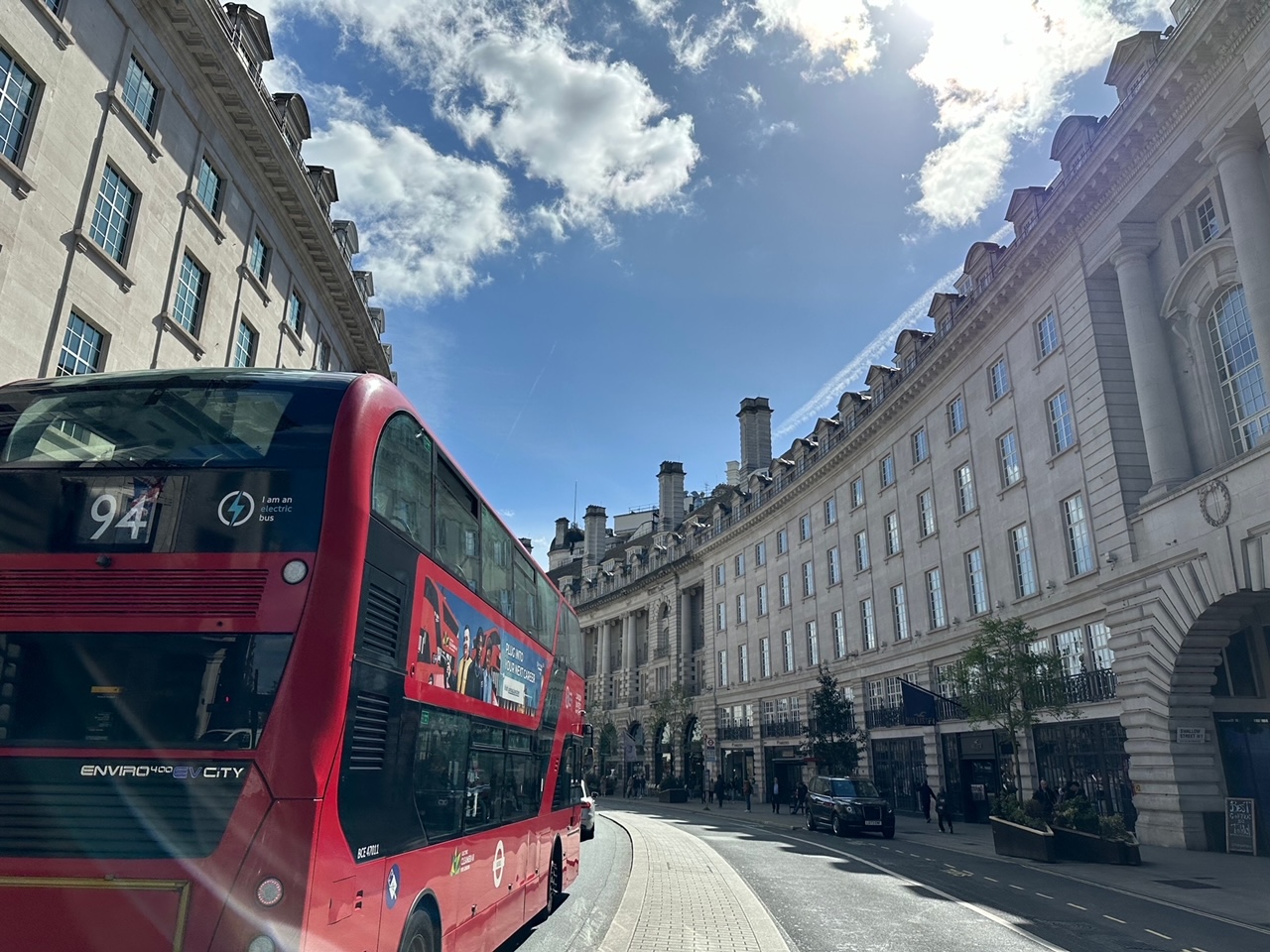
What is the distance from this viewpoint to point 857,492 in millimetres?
40781

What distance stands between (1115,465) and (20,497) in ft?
81.1

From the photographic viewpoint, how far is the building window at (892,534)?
36625 mm

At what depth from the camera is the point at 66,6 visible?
50.8 ft

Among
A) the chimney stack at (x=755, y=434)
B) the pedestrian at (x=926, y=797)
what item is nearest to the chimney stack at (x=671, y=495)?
the chimney stack at (x=755, y=434)

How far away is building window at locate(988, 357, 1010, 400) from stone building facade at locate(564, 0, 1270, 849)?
0.13 m

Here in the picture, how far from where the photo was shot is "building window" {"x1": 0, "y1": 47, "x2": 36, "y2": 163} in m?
14.1

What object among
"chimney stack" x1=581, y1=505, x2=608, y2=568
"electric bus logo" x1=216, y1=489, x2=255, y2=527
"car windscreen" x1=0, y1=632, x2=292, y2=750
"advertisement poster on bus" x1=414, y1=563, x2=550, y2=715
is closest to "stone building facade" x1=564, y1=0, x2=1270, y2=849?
"advertisement poster on bus" x1=414, y1=563, x2=550, y2=715

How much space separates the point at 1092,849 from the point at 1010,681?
5027 mm

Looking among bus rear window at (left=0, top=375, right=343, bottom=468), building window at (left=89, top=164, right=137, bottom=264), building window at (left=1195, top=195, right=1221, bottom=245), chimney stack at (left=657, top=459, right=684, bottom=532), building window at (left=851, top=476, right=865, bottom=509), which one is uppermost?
chimney stack at (left=657, top=459, right=684, bottom=532)

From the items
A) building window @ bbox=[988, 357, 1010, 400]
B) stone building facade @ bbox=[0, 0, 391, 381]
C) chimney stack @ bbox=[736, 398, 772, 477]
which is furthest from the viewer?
chimney stack @ bbox=[736, 398, 772, 477]

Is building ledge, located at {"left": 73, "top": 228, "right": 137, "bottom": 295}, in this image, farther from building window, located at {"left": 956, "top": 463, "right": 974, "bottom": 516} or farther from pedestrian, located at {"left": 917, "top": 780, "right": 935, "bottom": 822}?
pedestrian, located at {"left": 917, "top": 780, "right": 935, "bottom": 822}

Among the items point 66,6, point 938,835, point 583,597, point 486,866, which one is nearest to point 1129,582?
point 938,835

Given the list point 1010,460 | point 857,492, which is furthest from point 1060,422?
point 857,492

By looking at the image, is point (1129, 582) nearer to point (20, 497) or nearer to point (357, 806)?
point (357, 806)
